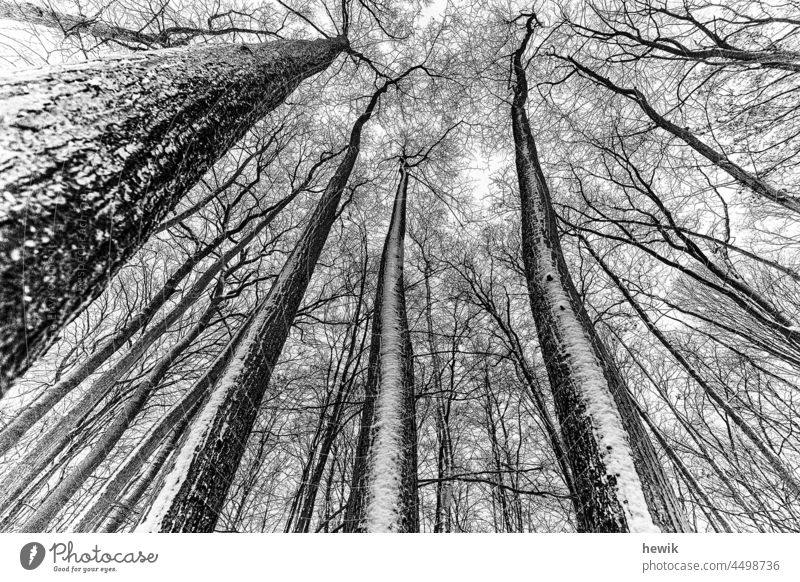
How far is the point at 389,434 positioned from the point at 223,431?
3.12 ft

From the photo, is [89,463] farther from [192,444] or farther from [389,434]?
[389,434]

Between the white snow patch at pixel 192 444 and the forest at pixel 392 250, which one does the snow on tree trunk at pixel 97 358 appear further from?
the white snow patch at pixel 192 444

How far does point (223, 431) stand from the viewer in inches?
72.7

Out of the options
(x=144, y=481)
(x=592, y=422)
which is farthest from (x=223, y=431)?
(x=144, y=481)

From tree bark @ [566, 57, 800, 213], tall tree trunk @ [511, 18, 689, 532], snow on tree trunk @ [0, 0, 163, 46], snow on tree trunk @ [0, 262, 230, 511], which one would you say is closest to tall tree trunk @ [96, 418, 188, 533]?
snow on tree trunk @ [0, 262, 230, 511]

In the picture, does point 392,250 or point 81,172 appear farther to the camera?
point 392,250

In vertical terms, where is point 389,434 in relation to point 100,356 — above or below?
below

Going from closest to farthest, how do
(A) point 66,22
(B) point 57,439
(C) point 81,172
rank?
(C) point 81,172
(A) point 66,22
(B) point 57,439

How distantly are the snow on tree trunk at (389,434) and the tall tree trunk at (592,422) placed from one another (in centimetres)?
92

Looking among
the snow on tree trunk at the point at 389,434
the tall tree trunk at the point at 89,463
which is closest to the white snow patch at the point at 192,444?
the snow on tree trunk at the point at 389,434

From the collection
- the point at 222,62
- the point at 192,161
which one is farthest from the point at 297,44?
the point at 192,161

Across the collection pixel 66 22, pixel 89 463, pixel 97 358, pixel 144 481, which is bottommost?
pixel 89 463

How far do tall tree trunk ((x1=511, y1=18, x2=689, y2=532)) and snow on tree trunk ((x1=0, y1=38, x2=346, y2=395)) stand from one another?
80.4 inches
